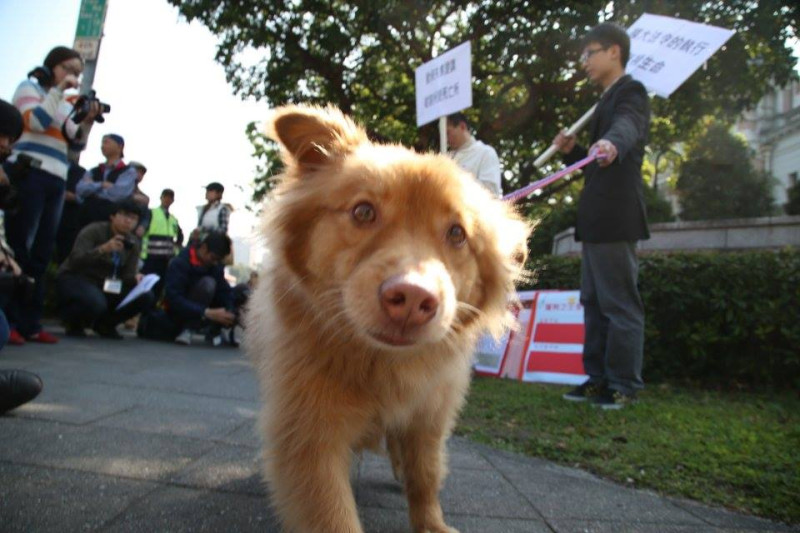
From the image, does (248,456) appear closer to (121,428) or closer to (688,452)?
(121,428)

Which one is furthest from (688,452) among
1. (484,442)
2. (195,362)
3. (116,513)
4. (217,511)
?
(195,362)

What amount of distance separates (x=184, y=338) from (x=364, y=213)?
713 centimetres

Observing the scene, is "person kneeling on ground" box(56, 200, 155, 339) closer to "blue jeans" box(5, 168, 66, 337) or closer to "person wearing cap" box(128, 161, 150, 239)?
"person wearing cap" box(128, 161, 150, 239)

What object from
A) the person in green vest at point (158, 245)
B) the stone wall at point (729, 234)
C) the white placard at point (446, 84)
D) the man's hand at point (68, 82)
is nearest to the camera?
the man's hand at point (68, 82)

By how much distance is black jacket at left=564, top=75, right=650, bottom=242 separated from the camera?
14.8 ft

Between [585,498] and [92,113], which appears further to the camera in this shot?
[92,113]

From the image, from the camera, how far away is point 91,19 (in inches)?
350

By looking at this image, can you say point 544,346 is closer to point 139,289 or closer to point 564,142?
point 564,142

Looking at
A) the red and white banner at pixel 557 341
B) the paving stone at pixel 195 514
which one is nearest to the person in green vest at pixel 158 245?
the red and white banner at pixel 557 341

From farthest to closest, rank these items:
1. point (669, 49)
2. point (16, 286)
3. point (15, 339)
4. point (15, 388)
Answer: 1. point (15, 339)
2. point (16, 286)
3. point (669, 49)
4. point (15, 388)

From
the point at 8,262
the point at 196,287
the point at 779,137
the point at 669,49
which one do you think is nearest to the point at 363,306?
the point at 8,262

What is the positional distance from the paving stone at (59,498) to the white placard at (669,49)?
4.77m

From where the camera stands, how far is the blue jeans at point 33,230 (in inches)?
214

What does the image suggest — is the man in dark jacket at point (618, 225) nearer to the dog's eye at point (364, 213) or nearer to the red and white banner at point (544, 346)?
the red and white banner at point (544, 346)
